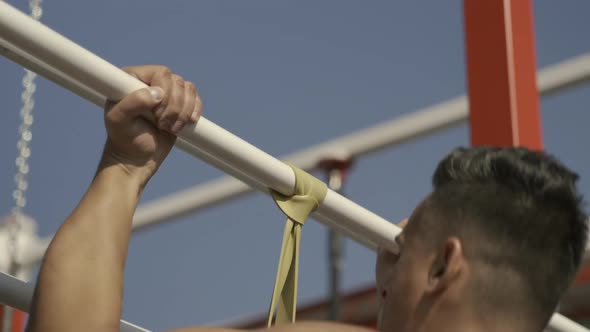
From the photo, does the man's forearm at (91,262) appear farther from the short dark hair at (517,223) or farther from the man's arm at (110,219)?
the short dark hair at (517,223)

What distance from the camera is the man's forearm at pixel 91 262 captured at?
115 cm

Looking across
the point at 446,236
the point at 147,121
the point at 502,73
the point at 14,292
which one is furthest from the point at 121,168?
the point at 502,73

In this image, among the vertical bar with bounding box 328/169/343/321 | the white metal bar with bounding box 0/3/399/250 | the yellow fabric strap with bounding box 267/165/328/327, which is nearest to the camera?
the white metal bar with bounding box 0/3/399/250

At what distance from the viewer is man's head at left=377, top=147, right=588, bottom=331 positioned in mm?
1225

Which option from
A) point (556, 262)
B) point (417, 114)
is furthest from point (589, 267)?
point (556, 262)

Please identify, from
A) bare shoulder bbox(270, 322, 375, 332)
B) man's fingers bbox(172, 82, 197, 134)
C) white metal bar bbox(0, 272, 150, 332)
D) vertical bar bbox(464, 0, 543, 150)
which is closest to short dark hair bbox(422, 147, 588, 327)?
bare shoulder bbox(270, 322, 375, 332)

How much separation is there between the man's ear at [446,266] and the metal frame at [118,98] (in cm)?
24

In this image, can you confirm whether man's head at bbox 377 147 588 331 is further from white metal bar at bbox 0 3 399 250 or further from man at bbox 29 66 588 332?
white metal bar at bbox 0 3 399 250

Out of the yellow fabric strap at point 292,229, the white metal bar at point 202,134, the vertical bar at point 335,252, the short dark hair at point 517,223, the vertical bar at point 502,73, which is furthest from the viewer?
the vertical bar at point 335,252

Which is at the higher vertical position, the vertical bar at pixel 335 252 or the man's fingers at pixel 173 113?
the vertical bar at pixel 335 252

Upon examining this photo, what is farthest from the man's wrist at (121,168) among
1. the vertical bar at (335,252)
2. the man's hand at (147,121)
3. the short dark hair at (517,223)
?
the vertical bar at (335,252)

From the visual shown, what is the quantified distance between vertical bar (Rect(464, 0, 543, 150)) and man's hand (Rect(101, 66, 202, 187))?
773mm

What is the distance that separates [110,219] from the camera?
1.23 m

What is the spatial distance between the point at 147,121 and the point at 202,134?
64 millimetres
